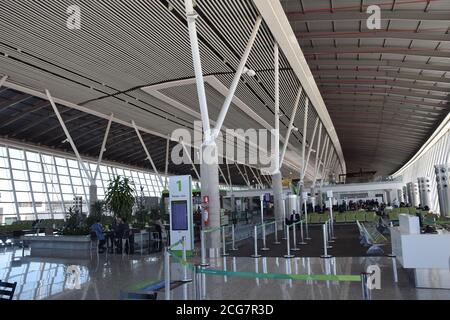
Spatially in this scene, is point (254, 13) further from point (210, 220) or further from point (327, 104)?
point (327, 104)

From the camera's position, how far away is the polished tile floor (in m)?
6.76

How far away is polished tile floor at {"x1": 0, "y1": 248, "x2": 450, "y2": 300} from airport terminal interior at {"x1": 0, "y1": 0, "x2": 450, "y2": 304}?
7 centimetres

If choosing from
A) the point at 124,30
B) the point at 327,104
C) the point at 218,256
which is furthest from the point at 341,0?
the point at 327,104

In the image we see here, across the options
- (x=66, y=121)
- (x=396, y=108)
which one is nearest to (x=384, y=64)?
(x=396, y=108)

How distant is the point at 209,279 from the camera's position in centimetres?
834

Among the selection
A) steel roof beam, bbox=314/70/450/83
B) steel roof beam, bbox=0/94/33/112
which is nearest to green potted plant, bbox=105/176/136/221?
steel roof beam, bbox=0/94/33/112

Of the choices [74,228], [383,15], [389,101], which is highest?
[383,15]

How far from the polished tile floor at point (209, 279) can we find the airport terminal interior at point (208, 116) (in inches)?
2.7

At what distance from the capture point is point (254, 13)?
14.0 m

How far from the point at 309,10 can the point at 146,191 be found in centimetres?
3735

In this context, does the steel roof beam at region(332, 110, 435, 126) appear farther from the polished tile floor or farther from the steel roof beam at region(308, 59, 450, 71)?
the polished tile floor

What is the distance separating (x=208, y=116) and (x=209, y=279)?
1302cm

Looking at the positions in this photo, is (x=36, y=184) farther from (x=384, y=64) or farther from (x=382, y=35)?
(x=382, y=35)

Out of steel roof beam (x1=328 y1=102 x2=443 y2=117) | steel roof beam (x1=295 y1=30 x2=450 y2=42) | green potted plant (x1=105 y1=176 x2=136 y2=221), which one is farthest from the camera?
steel roof beam (x1=328 y1=102 x2=443 y2=117)
